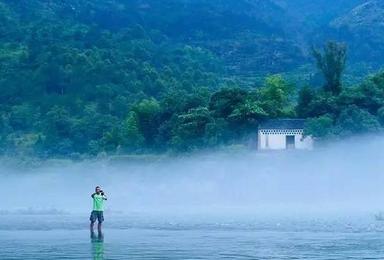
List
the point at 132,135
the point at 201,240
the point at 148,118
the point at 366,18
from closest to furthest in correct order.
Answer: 1. the point at 201,240
2. the point at 132,135
3. the point at 148,118
4. the point at 366,18

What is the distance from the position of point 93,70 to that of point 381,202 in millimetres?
54896

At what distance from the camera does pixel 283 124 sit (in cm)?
6688

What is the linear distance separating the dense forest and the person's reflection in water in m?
35.3

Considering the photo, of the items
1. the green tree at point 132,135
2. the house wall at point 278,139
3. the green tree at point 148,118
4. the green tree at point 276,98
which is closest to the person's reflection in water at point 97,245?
the house wall at point 278,139

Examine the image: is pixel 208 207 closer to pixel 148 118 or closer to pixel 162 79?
pixel 148 118

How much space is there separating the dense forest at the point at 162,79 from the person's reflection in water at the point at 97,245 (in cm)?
3531

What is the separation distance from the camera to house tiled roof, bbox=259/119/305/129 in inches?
2618

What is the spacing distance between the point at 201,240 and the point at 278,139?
3989 cm

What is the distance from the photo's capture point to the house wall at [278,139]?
6594 centimetres

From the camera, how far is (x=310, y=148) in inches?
2569

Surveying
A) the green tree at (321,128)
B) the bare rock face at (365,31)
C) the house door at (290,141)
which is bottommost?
the house door at (290,141)

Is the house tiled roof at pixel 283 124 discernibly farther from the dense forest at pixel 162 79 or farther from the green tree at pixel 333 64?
the green tree at pixel 333 64

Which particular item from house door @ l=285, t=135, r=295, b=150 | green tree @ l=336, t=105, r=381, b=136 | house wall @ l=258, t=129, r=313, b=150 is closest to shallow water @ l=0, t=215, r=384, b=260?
green tree @ l=336, t=105, r=381, b=136

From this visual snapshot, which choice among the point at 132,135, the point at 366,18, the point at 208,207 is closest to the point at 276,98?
the point at 132,135
